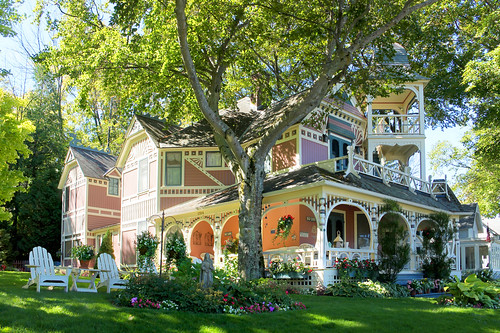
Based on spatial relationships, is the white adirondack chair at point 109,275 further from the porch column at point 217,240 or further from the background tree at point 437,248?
the background tree at point 437,248

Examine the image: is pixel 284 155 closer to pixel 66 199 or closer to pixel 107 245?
pixel 107 245

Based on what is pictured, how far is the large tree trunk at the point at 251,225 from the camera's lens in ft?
48.6

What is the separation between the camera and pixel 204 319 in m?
8.91

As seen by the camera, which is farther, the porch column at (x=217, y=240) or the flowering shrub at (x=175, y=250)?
the porch column at (x=217, y=240)

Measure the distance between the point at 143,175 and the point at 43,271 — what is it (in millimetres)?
12926

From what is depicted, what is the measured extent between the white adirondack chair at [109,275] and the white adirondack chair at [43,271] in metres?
0.94

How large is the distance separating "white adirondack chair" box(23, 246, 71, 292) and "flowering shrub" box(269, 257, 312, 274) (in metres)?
6.83

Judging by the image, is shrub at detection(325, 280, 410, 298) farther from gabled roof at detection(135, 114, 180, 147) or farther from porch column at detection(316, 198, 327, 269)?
gabled roof at detection(135, 114, 180, 147)

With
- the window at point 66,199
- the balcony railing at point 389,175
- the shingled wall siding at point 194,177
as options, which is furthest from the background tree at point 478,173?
the window at point 66,199

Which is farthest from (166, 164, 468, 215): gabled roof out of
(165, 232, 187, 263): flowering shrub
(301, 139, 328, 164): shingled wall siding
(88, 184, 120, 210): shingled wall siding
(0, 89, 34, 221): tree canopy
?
(88, 184, 120, 210): shingled wall siding

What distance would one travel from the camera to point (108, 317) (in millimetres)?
8602

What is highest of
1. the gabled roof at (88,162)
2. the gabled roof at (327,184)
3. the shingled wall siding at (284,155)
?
the gabled roof at (88,162)

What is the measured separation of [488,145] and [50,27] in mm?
22657

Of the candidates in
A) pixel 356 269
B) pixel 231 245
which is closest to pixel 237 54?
pixel 231 245
